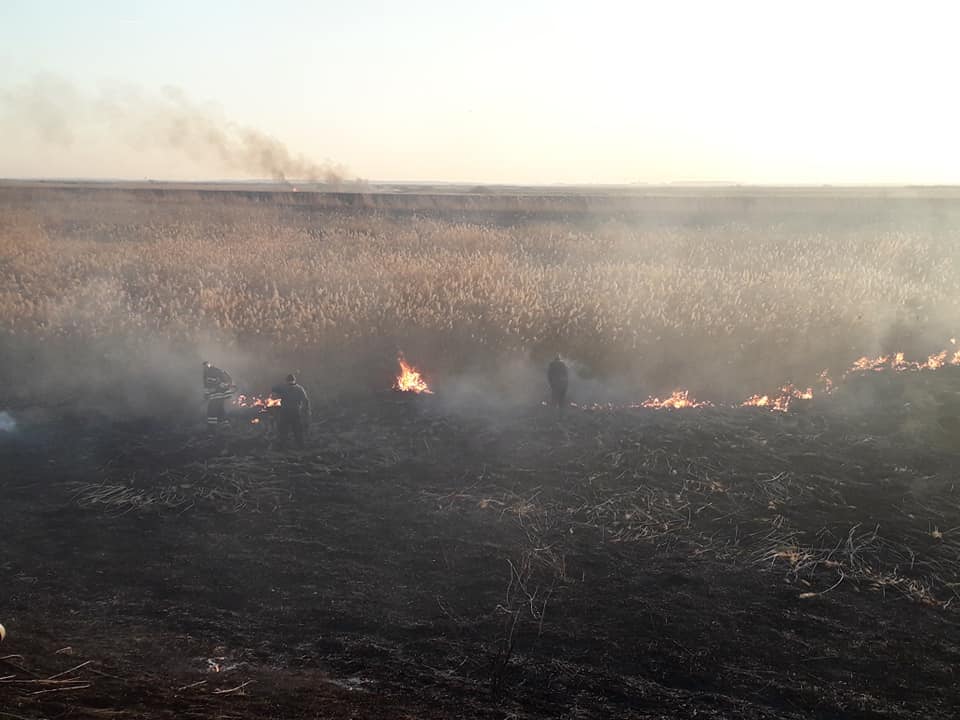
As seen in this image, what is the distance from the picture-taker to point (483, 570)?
6660 millimetres

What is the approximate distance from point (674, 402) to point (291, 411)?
7234mm

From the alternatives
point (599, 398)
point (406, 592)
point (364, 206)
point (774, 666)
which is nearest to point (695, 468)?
point (599, 398)

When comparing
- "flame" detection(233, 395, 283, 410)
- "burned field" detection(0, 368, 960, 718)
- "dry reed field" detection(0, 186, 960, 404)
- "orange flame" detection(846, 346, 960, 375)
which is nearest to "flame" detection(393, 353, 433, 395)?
"dry reed field" detection(0, 186, 960, 404)

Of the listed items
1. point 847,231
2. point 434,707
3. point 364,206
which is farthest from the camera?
point 364,206

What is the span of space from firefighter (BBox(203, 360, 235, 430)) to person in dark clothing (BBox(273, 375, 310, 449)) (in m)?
1.32

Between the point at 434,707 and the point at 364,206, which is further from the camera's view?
the point at 364,206

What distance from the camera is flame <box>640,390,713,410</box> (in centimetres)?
1160

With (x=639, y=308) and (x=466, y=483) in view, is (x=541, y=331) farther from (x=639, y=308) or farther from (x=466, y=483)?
(x=466, y=483)

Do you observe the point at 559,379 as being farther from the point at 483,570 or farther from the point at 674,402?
the point at 483,570

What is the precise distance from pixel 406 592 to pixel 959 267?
69.9 ft

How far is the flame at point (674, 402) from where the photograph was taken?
11602 mm

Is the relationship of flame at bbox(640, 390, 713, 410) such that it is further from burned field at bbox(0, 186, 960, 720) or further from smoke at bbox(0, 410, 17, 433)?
smoke at bbox(0, 410, 17, 433)

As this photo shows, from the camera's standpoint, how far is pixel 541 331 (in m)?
13.4

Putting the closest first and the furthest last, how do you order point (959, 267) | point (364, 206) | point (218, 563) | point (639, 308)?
point (218, 563) → point (639, 308) → point (959, 267) → point (364, 206)
